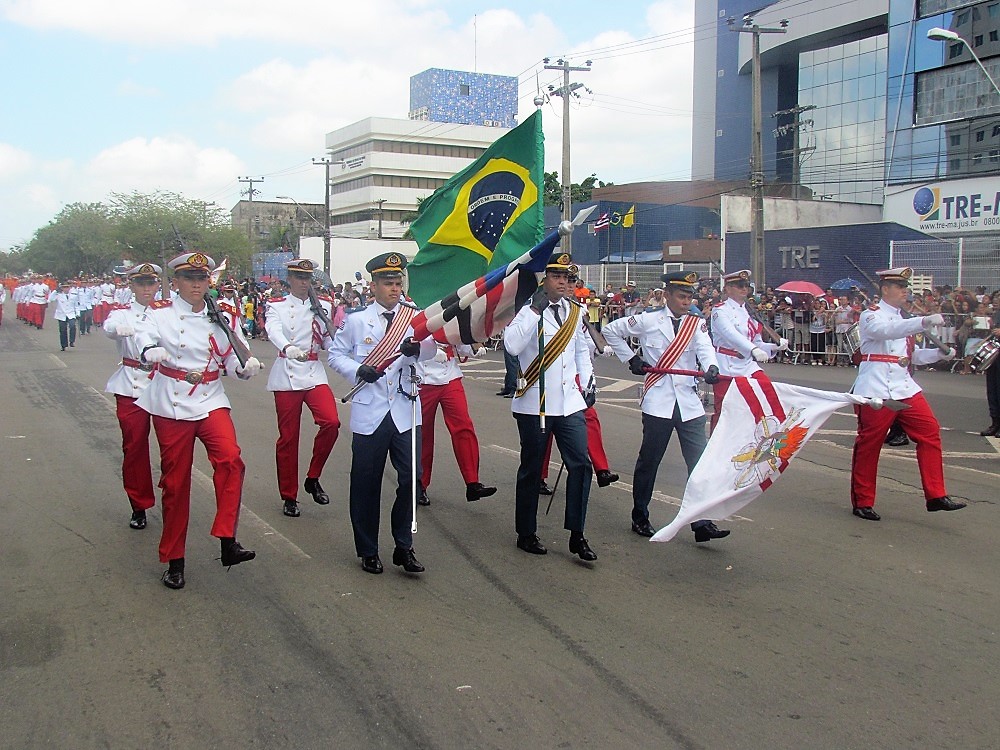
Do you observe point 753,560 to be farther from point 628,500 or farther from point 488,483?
point 488,483

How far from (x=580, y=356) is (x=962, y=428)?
825 centimetres

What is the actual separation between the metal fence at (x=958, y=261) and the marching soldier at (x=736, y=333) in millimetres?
15219

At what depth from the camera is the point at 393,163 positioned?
105875 mm

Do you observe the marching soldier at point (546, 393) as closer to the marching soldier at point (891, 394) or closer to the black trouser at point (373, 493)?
the black trouser at point (373, 493)

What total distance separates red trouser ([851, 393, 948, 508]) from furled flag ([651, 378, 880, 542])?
0.97 metres

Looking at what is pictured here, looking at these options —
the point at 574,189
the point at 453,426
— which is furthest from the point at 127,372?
the point at 574,189

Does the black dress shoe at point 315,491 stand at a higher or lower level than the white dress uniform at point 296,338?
lower

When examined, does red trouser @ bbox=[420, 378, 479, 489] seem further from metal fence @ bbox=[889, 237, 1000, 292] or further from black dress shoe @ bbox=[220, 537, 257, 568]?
metal fence @ bbox=[889, 237, 1000, 292]

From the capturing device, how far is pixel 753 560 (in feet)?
20.9

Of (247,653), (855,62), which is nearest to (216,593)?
(247,653)

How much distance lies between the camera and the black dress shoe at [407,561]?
6.02m

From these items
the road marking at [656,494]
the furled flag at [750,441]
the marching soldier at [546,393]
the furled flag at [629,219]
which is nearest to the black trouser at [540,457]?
the marching soldier at [546,393]

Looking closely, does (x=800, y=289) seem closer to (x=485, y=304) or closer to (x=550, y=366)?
(x=550, y=366)

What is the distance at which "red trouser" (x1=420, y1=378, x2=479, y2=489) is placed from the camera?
8.06m
